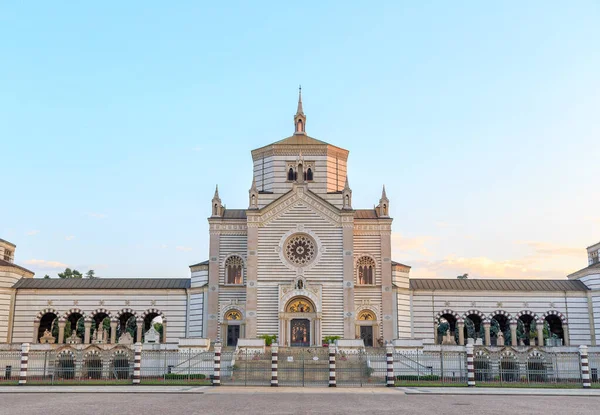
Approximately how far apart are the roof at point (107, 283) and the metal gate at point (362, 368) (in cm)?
1775

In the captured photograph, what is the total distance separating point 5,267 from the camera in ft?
170

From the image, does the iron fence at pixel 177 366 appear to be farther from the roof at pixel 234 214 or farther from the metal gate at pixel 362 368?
the roof at pixel 234 214

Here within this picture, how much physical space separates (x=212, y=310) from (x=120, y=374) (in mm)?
10188

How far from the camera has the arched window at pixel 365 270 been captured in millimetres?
51906

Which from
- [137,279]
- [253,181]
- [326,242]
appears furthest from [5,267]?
[326,242]

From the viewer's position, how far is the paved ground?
66.0ft

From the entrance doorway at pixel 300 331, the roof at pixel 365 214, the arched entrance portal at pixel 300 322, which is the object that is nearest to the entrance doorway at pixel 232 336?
the arched entrance portal at pixel 300 322

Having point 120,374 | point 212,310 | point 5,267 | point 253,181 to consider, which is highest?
point 253,181

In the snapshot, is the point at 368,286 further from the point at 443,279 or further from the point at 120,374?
the point at 120,374

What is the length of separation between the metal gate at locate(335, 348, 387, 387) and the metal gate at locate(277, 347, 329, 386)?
87cm

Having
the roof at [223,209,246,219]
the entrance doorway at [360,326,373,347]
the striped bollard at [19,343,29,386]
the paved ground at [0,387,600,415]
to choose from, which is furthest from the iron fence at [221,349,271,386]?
the roof at [223,209,246,219]

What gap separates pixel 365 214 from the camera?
5381 centimetres

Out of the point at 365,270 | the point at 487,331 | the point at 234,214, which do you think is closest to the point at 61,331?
the point at 234,214

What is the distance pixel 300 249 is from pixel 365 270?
18.5ft
